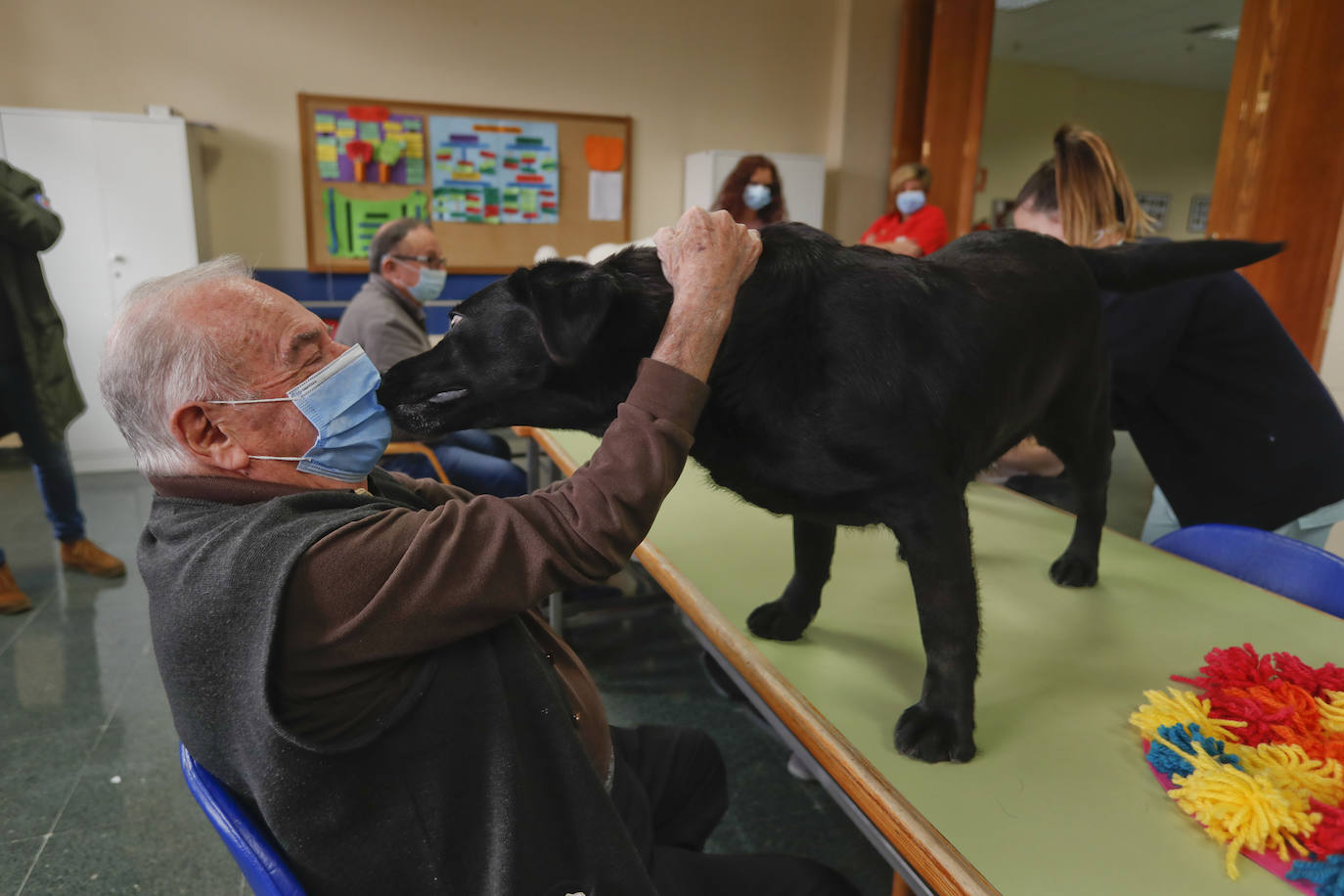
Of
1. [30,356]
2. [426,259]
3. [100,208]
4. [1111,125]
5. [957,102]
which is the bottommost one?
[30,356]

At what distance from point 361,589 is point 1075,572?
1249 millimetres

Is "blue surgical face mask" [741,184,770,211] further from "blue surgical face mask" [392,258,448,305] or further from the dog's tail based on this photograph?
the dog's tail

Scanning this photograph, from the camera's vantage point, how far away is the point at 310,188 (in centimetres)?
527

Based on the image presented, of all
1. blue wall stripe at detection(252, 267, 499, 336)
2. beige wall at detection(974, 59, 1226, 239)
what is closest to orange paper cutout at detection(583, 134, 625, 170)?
blue wall stripe at detection(252, 267, 499, 336)

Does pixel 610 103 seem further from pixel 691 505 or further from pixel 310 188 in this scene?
pixel 691 505

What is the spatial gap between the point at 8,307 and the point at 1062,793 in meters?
3.43

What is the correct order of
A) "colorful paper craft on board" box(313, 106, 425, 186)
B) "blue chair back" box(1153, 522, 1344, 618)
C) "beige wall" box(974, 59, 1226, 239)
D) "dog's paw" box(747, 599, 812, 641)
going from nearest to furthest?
"dog's paw" box(747, 599, 812, 641), "blue chair back" box(1153, 522, 1344, 618), "colorful paper craft on board" box(313, 106, 425, 186), "beige wall" box(974, 59, 1226, 239)

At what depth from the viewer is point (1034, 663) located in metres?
1.17

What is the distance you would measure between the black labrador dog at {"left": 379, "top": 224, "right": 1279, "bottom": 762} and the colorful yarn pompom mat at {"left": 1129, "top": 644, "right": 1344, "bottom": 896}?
0.74ft

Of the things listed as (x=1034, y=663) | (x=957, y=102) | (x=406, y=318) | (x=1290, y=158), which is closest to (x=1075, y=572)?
(x=1034, y=663)

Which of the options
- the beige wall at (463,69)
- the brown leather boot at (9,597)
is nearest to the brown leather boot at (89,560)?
the brown leather boot at (9,597)

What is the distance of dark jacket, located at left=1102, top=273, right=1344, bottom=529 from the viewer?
67.5 inches

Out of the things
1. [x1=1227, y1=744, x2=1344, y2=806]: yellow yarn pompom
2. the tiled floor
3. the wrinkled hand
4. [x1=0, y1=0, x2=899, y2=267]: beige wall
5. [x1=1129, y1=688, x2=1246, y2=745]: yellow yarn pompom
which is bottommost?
the tiled floor

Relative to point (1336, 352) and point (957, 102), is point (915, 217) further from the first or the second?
point (1336, 352)
